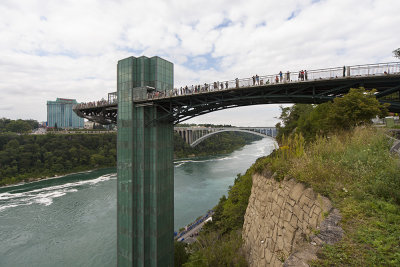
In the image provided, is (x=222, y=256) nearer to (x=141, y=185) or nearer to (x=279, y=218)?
(x=279, y=218)

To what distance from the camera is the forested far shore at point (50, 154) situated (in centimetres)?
3372

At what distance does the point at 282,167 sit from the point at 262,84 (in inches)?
145

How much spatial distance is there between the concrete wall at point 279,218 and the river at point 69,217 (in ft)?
17.3

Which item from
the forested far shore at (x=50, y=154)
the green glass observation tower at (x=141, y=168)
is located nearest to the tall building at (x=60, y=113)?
the forested far shore at (x=50, y=154)

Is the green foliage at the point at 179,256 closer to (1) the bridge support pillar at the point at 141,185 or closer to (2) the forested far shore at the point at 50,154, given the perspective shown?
(1) the bridge support pillar at the point at 141,185

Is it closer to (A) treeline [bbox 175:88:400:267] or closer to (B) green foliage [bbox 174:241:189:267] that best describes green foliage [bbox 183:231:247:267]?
(A) treeline [bbox 175:88:400:267]

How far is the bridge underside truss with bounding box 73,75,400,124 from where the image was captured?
684 centimetres

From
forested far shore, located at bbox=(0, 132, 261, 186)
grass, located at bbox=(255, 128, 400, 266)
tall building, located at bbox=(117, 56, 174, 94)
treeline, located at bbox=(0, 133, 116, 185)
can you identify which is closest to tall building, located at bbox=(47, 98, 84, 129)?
forested far shore, located at bbox=(0, 132, 261, 186)

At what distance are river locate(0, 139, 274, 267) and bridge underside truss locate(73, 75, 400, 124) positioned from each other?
3707 millimetres

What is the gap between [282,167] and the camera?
582 centimetres

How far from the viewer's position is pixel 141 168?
937 centimetres

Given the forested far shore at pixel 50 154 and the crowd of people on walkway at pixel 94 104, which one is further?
the forested far shore at pixel 50 154

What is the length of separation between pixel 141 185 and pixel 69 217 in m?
14.6

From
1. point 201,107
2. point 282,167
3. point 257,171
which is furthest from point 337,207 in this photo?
point 201,107
